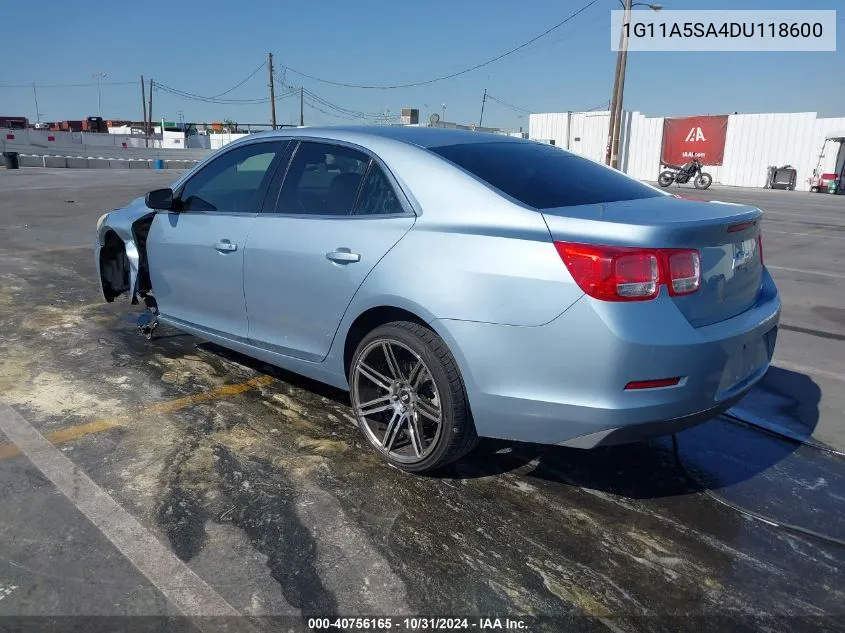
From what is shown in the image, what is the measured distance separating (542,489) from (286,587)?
52.4 inches

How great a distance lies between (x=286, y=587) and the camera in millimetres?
2430

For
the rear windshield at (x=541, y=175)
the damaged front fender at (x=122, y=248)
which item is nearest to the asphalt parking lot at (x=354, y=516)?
the damaged front fender at (x=122, y=248)

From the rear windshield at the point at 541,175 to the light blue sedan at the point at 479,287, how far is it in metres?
0.01

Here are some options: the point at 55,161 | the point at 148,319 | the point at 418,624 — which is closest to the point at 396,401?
the point at 418,624

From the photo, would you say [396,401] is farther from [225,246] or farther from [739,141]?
[739,141]

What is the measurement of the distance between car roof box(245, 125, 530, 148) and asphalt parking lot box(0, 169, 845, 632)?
1.61 m

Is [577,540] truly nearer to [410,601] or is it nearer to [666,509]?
[666,509]

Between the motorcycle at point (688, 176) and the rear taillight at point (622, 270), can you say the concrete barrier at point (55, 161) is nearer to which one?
the motorcycle at point (688, 176)

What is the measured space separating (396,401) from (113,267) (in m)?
3.46

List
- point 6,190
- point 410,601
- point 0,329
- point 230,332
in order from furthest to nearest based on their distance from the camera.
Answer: point 6,190, point 0,329, point 230,332, point 410,601

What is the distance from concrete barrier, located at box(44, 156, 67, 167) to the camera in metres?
32.3

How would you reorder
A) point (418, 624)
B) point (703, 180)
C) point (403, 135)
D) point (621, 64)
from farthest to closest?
point (703, 180) → point (621, 64) → point (403, 135) → point (418, 624)

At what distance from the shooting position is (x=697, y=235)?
268 centimetres

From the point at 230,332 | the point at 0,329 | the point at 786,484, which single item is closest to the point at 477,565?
the point at 786,484
